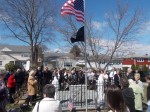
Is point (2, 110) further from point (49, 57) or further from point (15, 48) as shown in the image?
point (49, 57)

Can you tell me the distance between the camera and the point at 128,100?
8.41 metres

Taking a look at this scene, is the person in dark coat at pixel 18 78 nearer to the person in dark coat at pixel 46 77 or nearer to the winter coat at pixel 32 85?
the person in dark coat at pixel 46 77

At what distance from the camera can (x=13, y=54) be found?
7706cm

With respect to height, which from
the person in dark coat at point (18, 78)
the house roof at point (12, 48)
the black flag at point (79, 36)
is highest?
the house roof at point (12, 48)

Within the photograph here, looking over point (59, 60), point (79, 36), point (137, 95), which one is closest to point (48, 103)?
point (137, 95)

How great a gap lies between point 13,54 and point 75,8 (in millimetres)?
67500

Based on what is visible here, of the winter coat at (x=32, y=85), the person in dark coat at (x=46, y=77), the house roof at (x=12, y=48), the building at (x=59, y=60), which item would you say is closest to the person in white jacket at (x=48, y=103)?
the winter coat at (x=32, y=85)

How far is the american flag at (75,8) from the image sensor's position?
446 inches

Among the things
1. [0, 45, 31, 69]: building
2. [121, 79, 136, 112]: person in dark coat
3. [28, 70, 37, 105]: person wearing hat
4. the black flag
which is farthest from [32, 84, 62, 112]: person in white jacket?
[0, 45, 31, 69]: building

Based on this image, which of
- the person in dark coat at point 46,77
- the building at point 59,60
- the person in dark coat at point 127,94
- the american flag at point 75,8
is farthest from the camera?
the building at point 59,60

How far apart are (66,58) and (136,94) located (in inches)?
3047

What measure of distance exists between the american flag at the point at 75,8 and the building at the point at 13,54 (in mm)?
63987

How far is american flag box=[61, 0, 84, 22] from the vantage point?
11336mm

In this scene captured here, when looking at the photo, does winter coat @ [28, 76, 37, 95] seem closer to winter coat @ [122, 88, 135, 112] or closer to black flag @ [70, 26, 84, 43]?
black flag @ [70, 26, 84, 43]
